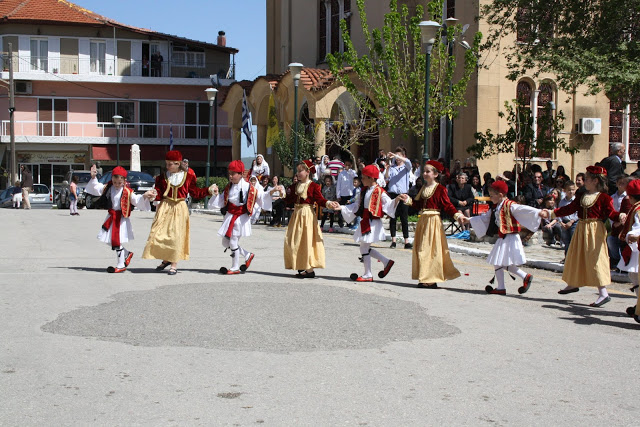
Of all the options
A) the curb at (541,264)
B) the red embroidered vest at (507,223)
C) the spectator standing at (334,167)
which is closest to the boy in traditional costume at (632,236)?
the red embroidered vest at (507,223)

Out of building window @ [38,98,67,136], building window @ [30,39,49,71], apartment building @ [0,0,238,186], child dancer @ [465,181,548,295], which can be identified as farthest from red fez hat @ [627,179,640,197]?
building window @ [30,39,49,71]

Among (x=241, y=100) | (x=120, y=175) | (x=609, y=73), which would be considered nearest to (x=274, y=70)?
(x=241, y=100)

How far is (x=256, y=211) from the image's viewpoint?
43.5 ft

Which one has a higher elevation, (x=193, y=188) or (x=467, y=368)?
(x=193, y=188)

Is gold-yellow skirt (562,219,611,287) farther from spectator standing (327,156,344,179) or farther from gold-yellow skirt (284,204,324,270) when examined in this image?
spectator standing (327,156,344,179)

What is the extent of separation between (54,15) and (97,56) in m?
3.70

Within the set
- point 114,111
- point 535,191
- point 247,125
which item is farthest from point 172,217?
point 114,111

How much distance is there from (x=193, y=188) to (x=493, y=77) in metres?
16.4

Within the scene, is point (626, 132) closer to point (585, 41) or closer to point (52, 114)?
point (585, 41)

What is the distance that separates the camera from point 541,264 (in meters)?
15.1

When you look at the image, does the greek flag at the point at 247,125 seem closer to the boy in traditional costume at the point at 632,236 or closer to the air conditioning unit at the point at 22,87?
the air conditioning unit at the point at 22,87

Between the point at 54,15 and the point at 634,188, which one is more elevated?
the point at 54,15

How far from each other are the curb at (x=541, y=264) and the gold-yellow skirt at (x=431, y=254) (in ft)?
10.9

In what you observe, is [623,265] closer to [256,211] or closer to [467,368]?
[467,368]
